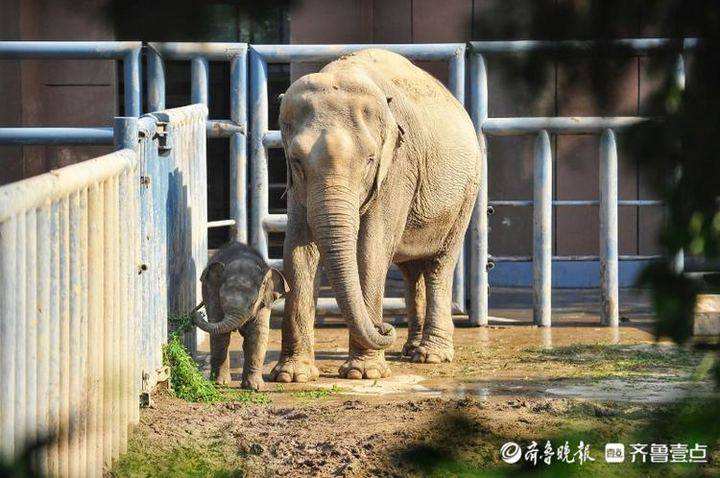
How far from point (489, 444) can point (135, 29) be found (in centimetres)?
53

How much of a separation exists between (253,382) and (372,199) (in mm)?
1176

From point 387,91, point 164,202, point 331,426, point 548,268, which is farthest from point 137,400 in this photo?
point 548,268

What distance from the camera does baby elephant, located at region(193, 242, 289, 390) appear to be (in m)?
7.05

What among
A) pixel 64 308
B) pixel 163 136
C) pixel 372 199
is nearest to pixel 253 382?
pixel 372 199

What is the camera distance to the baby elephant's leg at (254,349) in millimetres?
7164

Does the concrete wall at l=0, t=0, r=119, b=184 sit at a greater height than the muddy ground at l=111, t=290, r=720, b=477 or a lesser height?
greater

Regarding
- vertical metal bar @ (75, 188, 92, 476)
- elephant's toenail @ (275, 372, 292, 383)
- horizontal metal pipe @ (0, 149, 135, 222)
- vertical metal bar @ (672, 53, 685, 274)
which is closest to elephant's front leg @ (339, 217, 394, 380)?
elephant's toenail @ (275, 372, 292, 383)

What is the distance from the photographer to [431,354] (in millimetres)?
8266

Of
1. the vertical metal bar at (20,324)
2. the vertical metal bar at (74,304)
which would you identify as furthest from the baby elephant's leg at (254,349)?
the vertical metal bar at (20,324)

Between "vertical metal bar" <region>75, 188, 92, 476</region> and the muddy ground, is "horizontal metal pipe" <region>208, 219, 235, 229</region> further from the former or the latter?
"vertical metal bar" <region>75, 188, 92, 476</region>

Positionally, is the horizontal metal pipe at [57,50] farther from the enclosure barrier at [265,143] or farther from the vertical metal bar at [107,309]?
the vertical metal bar at [107,309]

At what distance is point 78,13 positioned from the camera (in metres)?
1.15

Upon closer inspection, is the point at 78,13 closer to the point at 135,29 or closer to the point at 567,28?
the point at 135,29

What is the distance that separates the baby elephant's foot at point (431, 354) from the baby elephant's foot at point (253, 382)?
4.63ft
